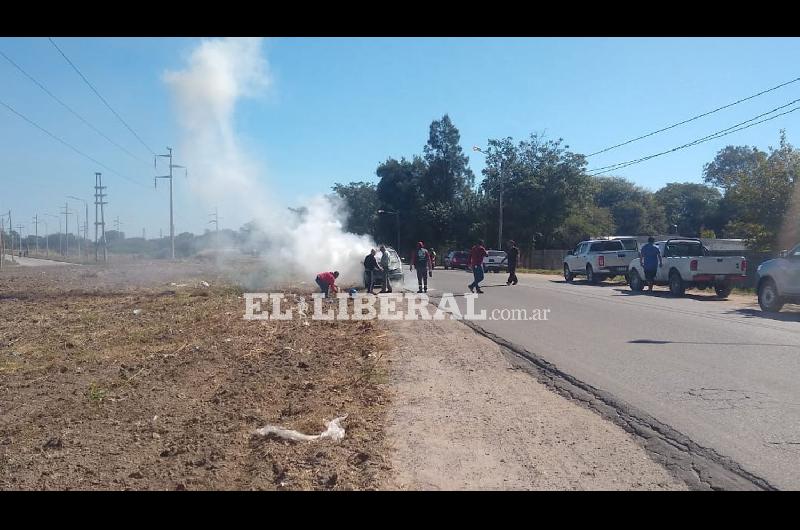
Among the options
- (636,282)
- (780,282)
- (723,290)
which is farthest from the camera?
(636,282)

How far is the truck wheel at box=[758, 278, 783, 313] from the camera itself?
49.5 feet

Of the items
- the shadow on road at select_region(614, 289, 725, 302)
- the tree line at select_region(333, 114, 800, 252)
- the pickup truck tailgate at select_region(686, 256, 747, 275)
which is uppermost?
the tree line at select_region(333, 114, 800, 252)

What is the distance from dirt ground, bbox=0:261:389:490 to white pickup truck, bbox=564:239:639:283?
52.9 ft

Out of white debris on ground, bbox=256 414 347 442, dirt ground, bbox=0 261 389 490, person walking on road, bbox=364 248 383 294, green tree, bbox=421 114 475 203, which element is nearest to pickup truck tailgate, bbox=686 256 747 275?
person walking on road, bbox=364 248 383 294

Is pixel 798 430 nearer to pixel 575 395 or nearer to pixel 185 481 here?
pixel 575 395

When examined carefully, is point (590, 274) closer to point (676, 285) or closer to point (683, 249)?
point (683, 249)

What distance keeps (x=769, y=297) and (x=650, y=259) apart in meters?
5.08

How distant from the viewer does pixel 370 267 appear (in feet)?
68.8

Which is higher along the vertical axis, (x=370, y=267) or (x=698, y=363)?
(x=370, y=267)

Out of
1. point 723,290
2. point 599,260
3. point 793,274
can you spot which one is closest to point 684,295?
point 723,290

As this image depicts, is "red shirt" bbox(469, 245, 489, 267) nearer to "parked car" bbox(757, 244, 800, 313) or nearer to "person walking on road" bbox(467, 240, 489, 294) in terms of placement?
"person walking on road" bbox(467, 240, 489, 294)

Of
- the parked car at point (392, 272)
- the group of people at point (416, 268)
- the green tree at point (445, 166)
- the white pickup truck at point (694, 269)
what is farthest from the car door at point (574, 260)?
the green tree at point (445, 166)

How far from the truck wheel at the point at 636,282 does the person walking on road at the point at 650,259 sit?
3.66ft

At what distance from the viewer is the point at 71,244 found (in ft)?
453
